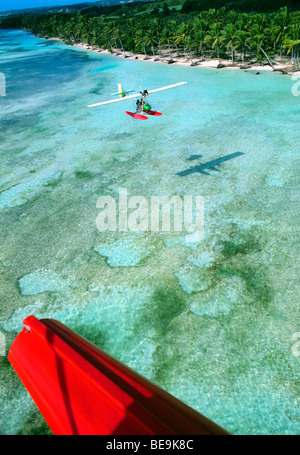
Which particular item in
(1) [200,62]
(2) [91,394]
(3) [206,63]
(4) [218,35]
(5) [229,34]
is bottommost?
(2) [91,394]

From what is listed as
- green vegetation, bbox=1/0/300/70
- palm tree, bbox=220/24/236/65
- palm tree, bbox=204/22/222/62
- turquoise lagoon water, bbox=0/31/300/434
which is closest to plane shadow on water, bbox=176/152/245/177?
turquoise lagoon water, bbox=0/31/300/434

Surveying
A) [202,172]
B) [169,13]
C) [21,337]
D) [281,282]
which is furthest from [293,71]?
[169,13]

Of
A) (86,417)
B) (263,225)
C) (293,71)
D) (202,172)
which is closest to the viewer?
(86,417)

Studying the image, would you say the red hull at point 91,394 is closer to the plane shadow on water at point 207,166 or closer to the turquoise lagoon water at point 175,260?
the turquoise lagoon water at point 175,260

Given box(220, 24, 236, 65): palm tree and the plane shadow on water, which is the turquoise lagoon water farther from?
box(220, 24, 236, 65): palm tree

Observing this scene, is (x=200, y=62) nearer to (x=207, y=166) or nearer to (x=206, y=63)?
(x=206, y=63)

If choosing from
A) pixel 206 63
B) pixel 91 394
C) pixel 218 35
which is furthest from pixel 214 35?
pixel 91 394

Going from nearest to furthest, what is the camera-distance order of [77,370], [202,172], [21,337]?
[77,370] → [21,337] → [202,172]

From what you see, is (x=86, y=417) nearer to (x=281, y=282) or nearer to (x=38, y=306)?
(x=38, y=306)
